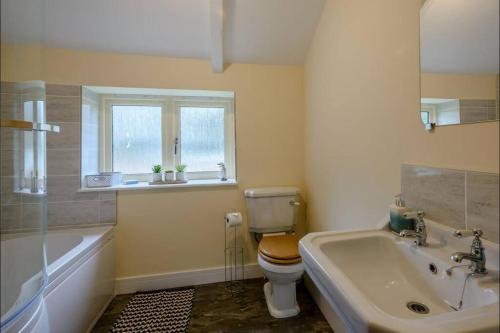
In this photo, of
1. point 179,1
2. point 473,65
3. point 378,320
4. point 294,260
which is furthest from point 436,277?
point 179,1


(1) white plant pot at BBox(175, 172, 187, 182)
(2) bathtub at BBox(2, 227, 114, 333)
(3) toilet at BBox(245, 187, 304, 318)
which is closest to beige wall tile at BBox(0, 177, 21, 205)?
(2) bathtub at BBox(2, 227, 114, 333)

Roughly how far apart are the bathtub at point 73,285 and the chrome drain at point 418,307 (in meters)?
1.44

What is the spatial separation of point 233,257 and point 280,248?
668 millimetres

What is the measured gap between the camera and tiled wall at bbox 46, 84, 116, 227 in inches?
71.4

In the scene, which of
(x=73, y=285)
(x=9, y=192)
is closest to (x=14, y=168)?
(x=9, y=192)

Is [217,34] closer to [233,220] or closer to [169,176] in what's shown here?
[169,176]

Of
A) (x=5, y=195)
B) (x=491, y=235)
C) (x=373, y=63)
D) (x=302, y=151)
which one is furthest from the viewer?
(x=302, y=151)

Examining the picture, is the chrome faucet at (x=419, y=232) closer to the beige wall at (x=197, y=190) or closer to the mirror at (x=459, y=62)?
the mirror at (x=459, y=62)

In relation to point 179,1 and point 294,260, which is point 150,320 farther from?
point 179,1

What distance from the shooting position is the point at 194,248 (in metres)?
2.05

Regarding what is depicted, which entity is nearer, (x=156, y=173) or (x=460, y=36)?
(x=460, y=36)

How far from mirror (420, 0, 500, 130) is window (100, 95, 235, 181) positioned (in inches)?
68.2

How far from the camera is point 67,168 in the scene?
6.03 ft

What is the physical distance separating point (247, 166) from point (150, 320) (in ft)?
4.53
